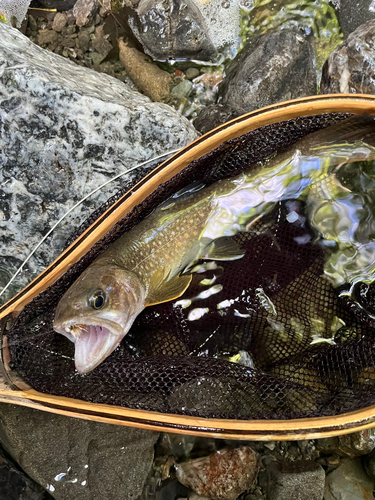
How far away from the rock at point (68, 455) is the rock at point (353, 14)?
4258 mm

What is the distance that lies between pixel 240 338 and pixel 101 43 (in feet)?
10.6

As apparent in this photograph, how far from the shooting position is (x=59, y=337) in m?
2.61

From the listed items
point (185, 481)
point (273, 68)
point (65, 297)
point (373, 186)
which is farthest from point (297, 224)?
point (185, 481)

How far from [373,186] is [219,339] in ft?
5.55

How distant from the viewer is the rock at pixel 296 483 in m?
3.06

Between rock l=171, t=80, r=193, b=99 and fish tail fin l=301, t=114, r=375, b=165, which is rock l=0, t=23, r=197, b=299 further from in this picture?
fish tail fin l=301, t=114, r=375, b=165

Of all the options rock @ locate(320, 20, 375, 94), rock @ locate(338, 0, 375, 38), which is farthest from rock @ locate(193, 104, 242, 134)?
rock @ locate(338, 0, 375, 38)

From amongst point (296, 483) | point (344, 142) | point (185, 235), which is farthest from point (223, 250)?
point (296, 483)

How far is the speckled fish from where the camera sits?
239 centimetres

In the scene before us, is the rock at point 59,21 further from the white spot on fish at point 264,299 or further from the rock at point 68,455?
the rock at point 68,455

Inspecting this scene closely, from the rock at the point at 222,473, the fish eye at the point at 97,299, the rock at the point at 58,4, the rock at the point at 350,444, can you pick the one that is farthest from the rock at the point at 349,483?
the rock at the point at 58,4

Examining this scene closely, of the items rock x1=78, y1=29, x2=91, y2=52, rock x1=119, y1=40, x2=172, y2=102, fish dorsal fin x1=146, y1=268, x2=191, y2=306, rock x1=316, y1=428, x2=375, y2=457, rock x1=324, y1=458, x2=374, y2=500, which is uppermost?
rock x1=78, y1=29, x2=91, y2=52

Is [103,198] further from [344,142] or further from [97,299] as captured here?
[344,142]

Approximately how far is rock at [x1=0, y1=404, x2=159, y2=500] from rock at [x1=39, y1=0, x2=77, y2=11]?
3844mm
